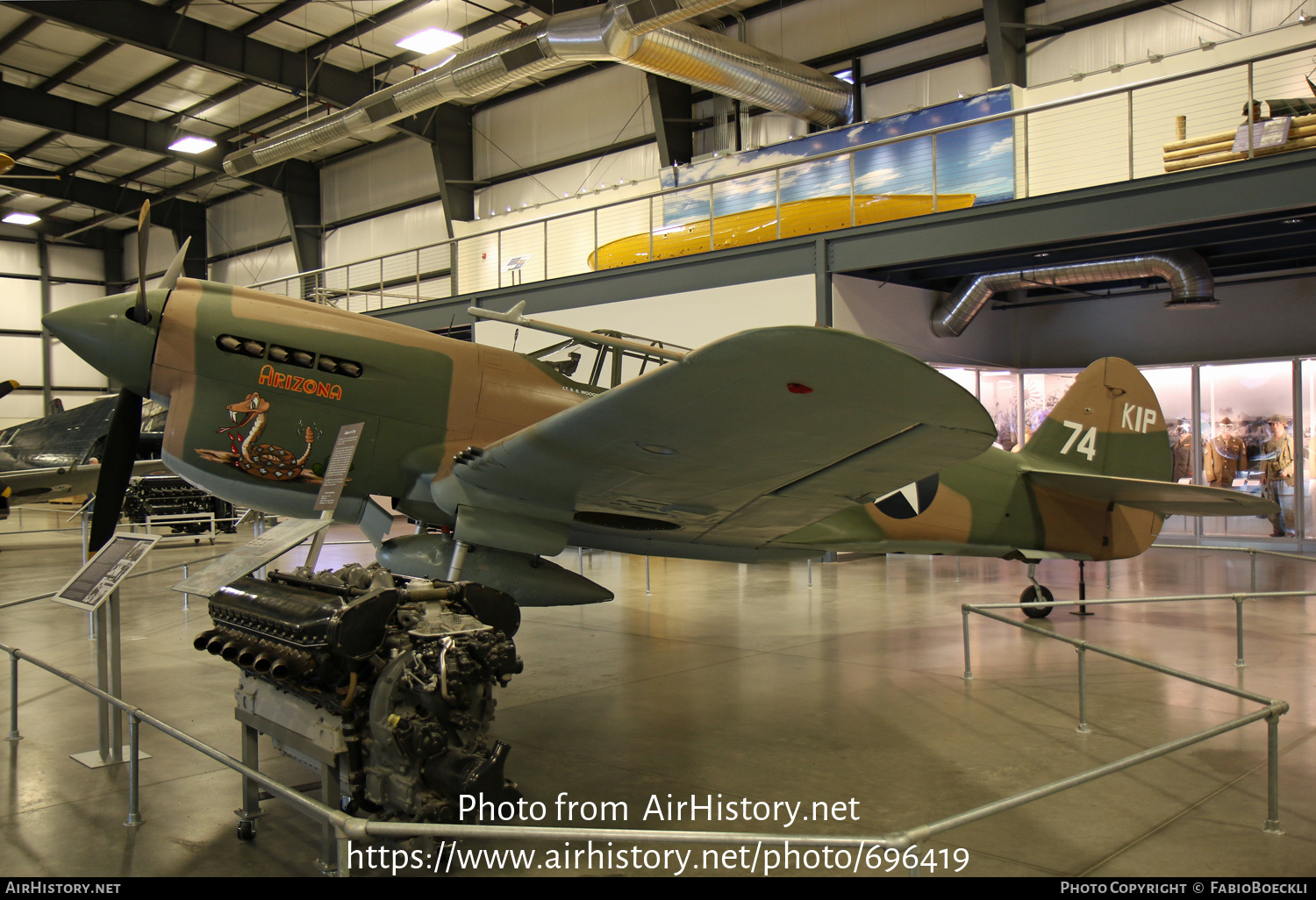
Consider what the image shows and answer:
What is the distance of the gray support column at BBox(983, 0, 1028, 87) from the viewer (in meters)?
12.5

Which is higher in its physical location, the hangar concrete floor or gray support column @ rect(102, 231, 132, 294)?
gray support column @ rect(102, 231, 132, 294)

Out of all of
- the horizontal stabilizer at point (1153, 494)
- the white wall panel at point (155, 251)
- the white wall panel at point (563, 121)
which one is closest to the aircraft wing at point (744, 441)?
the horizontal stabilizer at point (1153, 494)

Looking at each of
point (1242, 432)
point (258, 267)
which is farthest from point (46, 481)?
point (1242, 432)

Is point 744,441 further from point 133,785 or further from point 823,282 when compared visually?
point 823,282

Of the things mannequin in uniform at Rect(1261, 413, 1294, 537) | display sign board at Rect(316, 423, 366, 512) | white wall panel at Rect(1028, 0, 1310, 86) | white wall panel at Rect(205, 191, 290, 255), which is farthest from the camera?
white wall panel at Rect(205, 191, 290, 255)

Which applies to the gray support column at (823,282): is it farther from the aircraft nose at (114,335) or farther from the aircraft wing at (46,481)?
the aircraft wing at (46,481)

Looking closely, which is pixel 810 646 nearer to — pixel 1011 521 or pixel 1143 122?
pixel 1011 521

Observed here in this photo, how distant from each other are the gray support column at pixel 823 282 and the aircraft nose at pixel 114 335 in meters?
7.44

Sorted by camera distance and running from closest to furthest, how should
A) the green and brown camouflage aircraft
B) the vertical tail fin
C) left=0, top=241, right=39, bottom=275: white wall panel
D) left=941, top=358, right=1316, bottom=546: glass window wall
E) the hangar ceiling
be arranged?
the green and brown camouflage aircraft
the vertical tail fin
left=941, top=358, right=1316, bottom=546: glass window wall
the hangar ceiling
left=0, top=241, right=39, bottom=275: white wall panel

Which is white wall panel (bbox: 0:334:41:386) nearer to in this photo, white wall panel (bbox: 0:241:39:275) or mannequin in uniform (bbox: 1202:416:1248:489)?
white wall panel (bbox: 0:241:39:275)

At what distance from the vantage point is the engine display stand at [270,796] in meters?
2.68

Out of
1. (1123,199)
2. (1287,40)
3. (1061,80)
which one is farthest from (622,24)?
(1287,40)

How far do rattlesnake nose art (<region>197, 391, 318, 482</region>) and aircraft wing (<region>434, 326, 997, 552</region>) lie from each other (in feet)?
3.10

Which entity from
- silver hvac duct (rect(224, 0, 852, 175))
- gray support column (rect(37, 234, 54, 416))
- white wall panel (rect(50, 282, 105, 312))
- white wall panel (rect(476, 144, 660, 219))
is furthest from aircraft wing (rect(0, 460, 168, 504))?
white wall panel (rect(50, 282, 105, 312))
